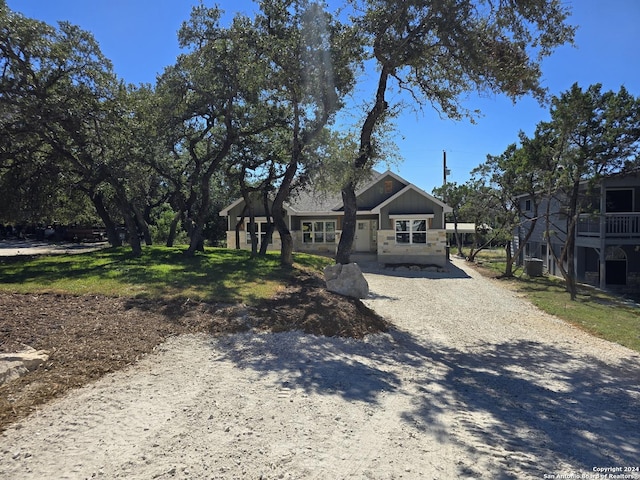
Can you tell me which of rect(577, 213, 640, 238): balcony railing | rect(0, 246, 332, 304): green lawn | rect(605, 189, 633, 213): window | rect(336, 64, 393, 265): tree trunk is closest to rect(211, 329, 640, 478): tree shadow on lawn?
rect(0, 246, 332, 304): green lawn

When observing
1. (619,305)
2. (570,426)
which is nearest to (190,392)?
(570,426)

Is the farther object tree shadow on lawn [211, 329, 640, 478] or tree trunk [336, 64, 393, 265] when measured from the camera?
tree trunk [336, 64, 393, 265]

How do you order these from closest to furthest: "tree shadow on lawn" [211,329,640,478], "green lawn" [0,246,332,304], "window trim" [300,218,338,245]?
"tree shadow on lawn" [211,329,640,478], "green lawn" [0,246,332,304], "window trim" [300,218,338,245]

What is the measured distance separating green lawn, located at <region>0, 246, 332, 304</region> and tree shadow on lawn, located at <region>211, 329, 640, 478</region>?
3204 millimetres

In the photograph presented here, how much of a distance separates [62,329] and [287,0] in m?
10.4

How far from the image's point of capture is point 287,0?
11.8 metres

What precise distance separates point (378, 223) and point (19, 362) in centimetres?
2199

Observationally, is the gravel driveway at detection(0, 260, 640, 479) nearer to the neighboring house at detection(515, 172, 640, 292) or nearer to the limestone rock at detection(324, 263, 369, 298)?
the limestone rock at detection(324, 263, 369, 298)

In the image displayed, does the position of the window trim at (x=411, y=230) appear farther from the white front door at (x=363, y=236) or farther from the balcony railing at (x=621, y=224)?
the balcony railing at (x=621, y=224)

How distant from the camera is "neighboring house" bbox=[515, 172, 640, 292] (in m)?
18.4

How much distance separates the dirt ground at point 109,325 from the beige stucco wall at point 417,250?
1371 centimetres

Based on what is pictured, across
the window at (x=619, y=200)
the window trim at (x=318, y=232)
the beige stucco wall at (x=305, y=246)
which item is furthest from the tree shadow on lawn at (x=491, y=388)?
the window trim at (x=318, y=232)

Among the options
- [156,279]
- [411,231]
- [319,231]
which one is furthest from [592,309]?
[319,231]

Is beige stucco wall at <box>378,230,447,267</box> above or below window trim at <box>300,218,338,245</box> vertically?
below
